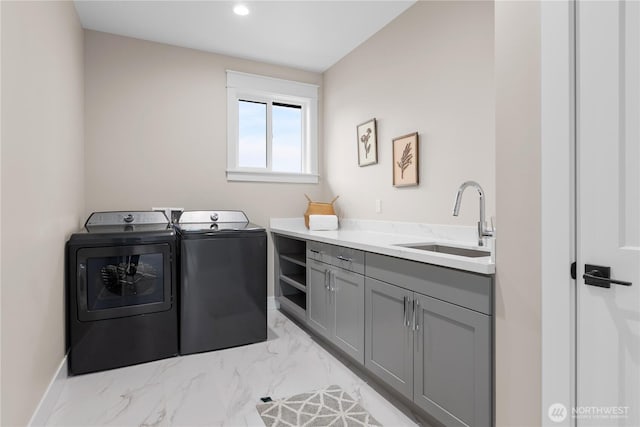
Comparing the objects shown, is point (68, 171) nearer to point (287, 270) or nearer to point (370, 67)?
point (287, 270)

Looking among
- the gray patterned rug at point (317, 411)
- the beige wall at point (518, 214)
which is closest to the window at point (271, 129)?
the gray patterned rug at point (317, 411)

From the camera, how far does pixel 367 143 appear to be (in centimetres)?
331

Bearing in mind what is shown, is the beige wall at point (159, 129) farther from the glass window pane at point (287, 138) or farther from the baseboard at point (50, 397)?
the baseboard at point (50, 397)

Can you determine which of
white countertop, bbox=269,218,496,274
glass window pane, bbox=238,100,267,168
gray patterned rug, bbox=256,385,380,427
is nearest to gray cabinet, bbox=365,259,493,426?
white countertop, bbox=269,218,496,274

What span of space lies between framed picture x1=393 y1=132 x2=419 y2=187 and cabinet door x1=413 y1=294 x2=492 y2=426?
1232mm

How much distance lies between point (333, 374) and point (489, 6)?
252cm

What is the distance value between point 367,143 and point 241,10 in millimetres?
1518

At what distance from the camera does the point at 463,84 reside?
2.36 metres

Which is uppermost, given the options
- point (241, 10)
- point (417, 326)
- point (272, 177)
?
point (241, 10)

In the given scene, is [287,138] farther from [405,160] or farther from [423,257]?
[423,257]

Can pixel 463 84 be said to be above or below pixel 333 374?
above

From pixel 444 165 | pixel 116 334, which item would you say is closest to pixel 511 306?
pixel 444 165

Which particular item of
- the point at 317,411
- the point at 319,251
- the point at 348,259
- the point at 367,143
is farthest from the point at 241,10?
the point at 317,411

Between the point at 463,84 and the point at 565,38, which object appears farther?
the point at 463,84
